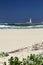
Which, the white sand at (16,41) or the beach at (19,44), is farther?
the white sand at (16,41)

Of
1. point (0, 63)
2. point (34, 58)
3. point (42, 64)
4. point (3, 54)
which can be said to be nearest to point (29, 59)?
point (34, 58)

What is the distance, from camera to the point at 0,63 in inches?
170

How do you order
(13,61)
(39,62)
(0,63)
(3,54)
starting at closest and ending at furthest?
(39,62)
(13,61)
(0,63)
(3,54)

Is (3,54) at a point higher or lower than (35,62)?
lower

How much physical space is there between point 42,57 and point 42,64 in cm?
27

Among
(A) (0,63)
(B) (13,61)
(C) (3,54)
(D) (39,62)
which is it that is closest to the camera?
(D) (39,62)

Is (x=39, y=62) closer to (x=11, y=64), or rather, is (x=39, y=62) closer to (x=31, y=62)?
(x=31, y=62)

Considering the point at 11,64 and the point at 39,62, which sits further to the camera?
the point at 11,64

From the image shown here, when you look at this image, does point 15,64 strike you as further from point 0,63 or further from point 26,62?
point 0,63

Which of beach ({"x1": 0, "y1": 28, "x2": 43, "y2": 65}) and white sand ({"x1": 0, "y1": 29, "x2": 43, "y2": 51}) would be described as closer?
beach ({"x1": 0, "y1": 28, "x2": 43, "y2": 65})

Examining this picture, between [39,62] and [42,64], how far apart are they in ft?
0.20

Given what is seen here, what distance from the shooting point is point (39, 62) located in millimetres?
3492

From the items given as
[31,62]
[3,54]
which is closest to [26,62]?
[31,62]

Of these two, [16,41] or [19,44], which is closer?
[19,44]
